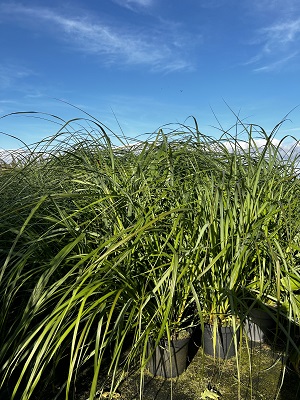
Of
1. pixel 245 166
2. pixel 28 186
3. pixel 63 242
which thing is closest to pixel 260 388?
pixel 63 242

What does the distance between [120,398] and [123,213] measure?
2.41 ft

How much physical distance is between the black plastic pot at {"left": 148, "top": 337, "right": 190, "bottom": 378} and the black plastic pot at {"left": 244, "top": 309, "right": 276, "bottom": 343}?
37cm

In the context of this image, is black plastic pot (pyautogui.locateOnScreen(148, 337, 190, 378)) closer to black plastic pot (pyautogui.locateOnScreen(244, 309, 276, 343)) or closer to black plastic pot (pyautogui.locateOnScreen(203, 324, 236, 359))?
black plastic pot (pyautogui.locateOnScreen(203, 324, 236, 359))

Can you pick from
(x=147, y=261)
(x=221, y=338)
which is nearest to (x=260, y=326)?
(x=221, y=338)

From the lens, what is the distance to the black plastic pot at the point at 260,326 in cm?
175

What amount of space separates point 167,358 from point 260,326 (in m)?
0.49

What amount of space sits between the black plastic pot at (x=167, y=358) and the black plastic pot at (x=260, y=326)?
37 cm

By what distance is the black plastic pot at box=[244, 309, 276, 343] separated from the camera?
175cm

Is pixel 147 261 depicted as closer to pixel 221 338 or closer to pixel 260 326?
pixel 221 338

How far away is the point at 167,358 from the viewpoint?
152cm

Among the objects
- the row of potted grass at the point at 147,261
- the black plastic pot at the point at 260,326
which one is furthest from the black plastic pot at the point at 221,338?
the black plastic pot at the point at 260,326

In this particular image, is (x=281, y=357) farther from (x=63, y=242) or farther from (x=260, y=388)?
(x=63, y=242)

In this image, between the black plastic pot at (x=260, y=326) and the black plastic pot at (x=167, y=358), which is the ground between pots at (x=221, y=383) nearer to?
the black plastic pot at (x=167, y=358)

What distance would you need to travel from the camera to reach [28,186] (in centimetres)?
200
